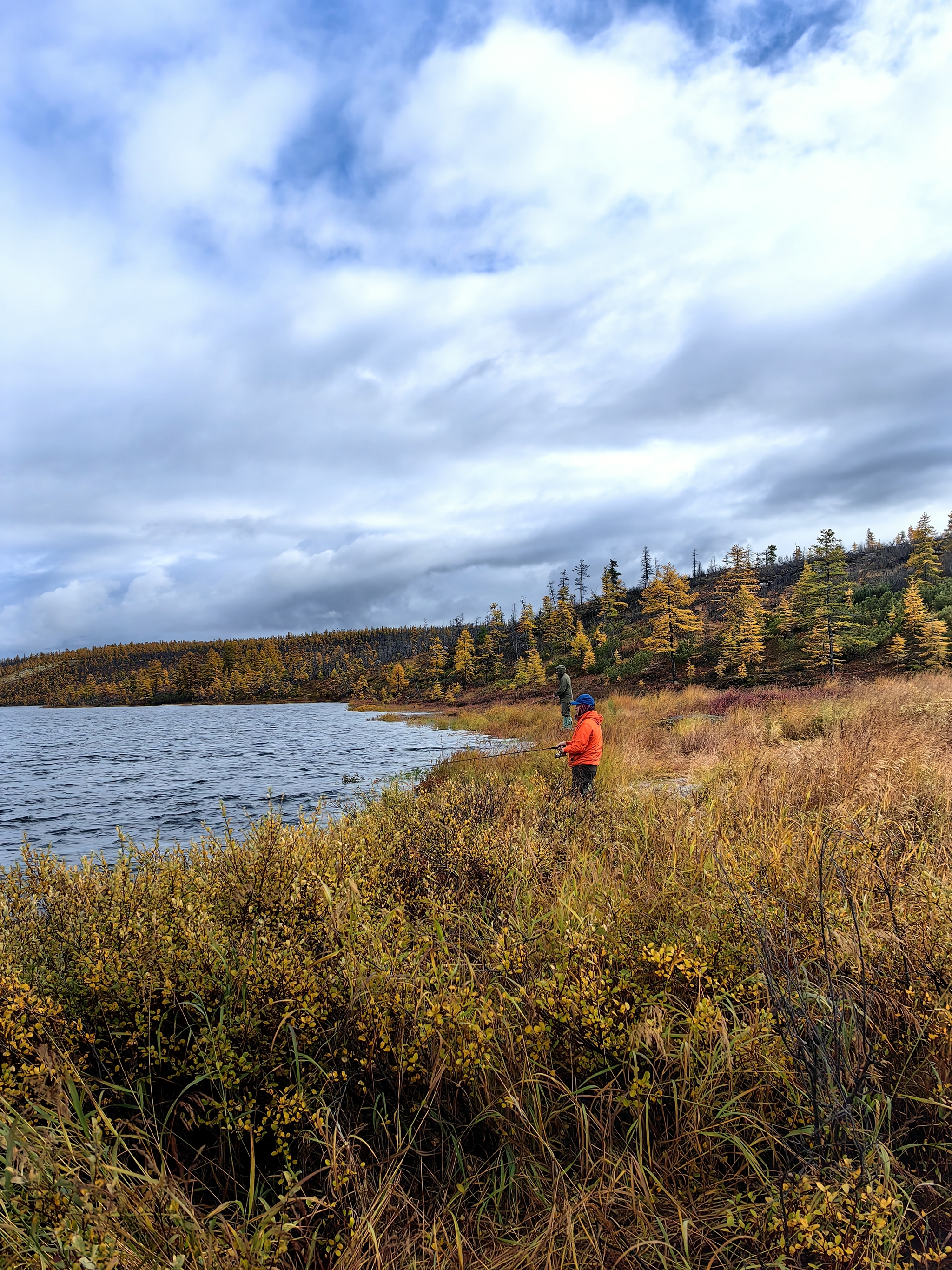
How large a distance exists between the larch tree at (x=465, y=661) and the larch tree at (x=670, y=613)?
115 feet

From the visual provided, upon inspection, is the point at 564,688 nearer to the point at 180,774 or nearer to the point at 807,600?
the point at 180,774

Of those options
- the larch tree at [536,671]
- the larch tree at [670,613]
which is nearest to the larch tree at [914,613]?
the larch tree at [670,613]

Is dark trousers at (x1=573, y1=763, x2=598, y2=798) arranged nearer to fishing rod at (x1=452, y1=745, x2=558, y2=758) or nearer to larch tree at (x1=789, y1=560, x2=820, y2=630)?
fishing rod at (x1=452, y1=745, x2=558, y2=758)

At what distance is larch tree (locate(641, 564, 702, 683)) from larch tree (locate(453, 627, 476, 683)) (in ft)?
115

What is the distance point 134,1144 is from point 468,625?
133 meters

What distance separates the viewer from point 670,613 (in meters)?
43.1

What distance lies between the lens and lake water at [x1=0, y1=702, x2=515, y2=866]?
11820 mm

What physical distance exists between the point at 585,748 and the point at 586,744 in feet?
0.25

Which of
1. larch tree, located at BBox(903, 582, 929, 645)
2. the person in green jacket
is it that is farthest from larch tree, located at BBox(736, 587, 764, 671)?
the person in green jacket

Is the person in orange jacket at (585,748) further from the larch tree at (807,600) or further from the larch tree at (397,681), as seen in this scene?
the larch tree at (397,681)

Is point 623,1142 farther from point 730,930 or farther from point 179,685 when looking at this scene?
point 179,685

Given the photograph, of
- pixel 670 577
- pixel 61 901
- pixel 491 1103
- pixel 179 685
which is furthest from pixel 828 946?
pixel 179 685

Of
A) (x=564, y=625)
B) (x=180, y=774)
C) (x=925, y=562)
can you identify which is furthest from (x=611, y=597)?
(x=180, y=774)

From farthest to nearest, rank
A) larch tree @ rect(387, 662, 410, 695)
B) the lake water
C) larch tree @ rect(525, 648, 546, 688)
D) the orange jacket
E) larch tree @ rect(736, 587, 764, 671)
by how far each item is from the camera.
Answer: larch tree @ rect(387, 662, 410, 695), larch tree @ rect(525, 648, 546, 688), larch tree @ rect(736, 587, 764, 671), the lake water, the orange jacket
